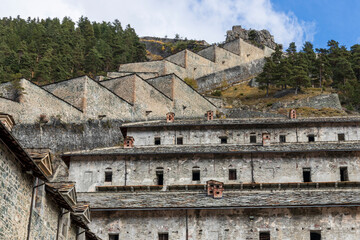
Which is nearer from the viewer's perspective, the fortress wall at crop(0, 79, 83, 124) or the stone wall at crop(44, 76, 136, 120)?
the fortress wall at crop(0, 79, 83, 124)

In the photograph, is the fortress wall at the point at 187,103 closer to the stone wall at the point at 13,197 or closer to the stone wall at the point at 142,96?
the stone wall at the point at 142,96

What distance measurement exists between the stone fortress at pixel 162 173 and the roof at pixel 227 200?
0.06 m

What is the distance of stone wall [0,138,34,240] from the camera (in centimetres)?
1300

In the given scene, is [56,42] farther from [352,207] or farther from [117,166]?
[352,207]

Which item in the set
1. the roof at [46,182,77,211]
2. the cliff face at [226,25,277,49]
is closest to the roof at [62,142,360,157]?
the roof at [46,182,77,211]

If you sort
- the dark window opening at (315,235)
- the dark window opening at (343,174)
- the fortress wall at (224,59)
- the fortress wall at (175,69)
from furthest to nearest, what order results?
the fortress wall at (224,59) < the fortress wall at (175,69) < the dark window opening at (343,174) < the dark window opening at (315,235)

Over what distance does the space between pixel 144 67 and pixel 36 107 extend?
39515mm

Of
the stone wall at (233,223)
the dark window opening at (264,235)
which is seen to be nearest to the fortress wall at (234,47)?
the stone wall at (233,223)

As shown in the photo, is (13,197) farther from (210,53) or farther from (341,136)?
(210,53)

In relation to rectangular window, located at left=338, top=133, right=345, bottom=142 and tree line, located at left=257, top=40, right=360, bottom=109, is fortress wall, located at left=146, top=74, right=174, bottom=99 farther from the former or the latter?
rectangular window, located at left=338, top=133, right=345, bottom=142

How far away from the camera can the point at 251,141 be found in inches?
1655

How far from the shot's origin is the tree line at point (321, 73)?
72.1 meters

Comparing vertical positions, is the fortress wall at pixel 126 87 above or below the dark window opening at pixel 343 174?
above

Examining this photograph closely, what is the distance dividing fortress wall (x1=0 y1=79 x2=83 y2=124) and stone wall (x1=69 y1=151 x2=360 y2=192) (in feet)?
34.8
